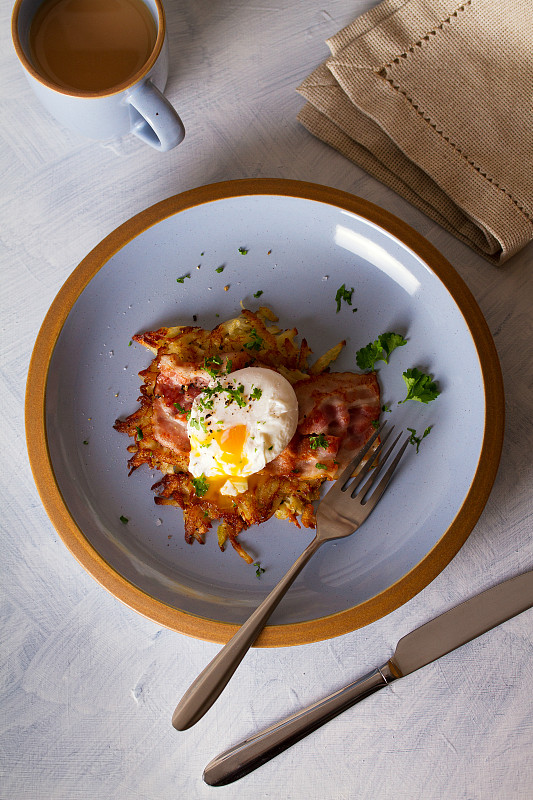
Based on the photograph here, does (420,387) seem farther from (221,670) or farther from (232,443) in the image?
(221,670)

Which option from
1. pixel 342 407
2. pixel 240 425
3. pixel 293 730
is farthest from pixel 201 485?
pixel 293 730

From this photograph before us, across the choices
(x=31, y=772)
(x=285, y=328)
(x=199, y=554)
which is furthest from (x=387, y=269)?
(x=31, y=772)

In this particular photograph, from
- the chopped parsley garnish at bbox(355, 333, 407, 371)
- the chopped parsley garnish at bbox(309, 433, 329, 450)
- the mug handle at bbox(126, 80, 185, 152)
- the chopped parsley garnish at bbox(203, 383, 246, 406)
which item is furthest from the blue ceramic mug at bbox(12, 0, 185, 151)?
the chopped parsley garnish at bbox(309, 433, 329, 450)

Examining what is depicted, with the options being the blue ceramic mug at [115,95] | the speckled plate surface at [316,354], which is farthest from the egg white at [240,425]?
the blue ceramic mug at [115,95]

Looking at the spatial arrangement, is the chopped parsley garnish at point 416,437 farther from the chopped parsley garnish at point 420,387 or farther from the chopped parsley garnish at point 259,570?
the chopped parsley garnish at point 259,570

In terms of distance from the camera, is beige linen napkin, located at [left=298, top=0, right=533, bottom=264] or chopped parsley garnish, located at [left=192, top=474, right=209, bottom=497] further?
beige linen napkin, located at [left=298, top=0, right=533, bottom=264]

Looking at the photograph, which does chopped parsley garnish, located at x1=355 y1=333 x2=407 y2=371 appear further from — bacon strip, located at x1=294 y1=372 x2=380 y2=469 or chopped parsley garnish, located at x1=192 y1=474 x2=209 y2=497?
chopped parsley garnish, located at x1=192 y1=474 x2=209 y2=497
